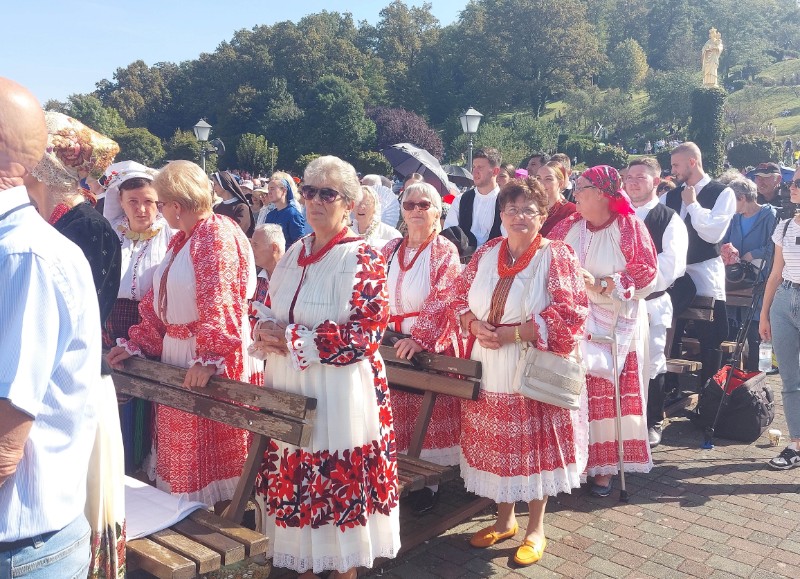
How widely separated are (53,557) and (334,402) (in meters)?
1.62

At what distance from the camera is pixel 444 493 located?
500cm

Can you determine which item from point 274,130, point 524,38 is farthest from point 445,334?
point 524,38

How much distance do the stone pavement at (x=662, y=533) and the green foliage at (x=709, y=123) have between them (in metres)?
56.4

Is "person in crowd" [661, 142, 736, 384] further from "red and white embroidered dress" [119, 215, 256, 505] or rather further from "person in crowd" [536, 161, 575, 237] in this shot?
"red and white embroidered dress" [119, 215, 256, 505]

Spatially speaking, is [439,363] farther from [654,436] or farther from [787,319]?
[787,319]

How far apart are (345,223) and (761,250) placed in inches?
257

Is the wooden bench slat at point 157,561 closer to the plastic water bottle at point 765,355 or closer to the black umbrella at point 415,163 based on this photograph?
the plastic water bottle at point 765,355

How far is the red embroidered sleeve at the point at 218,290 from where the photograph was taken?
3.61 meters

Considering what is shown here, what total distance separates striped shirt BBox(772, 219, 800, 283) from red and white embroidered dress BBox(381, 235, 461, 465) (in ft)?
8.29

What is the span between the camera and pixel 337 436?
3.27 meters

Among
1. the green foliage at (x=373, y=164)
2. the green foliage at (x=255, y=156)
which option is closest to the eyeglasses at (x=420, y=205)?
the green foliage at (x=255, y=156)

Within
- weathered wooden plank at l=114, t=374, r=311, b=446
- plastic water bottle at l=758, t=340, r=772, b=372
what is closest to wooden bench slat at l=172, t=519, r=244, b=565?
weathered wooden plank at l=114, t=374, r=311, b=446

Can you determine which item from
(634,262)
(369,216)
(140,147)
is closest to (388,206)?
(369,216)

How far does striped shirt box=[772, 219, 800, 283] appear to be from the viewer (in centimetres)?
520
